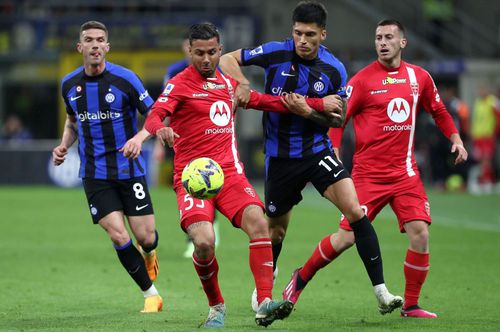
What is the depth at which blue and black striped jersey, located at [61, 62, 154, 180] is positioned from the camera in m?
9.50

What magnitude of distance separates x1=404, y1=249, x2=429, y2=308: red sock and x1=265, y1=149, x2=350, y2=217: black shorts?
0.91 metres

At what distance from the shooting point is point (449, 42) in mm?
32656

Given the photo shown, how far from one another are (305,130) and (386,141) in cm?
75

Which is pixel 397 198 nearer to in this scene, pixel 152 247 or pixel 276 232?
pixel 276 232

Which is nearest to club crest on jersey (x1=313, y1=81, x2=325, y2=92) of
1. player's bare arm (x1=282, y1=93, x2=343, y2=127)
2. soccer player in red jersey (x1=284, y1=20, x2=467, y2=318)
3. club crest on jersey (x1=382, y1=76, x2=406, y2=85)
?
player's bare arm (x1=282, y1=93, x2=343, y2=127)

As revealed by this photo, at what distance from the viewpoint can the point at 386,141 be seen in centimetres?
916

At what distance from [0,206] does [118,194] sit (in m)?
12.4

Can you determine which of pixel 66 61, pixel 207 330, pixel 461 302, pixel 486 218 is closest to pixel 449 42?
pixel 66 61

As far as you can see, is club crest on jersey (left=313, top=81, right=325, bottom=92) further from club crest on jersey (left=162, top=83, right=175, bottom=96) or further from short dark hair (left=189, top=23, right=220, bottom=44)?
club crest on jersey (left=162, top=83, right=175, bottom=96)

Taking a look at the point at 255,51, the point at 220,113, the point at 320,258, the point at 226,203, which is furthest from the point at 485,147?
the point at 226,203

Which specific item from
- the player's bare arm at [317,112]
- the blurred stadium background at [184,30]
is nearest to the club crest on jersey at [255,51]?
the player's bare arm at [317,112]

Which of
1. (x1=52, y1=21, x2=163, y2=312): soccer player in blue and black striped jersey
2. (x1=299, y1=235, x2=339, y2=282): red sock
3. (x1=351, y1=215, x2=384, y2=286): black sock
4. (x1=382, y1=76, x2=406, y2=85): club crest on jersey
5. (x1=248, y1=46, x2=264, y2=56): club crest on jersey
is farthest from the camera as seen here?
(x1=52, y1=21, x2=163, y2=312): soccer player in blue and black striped jersey

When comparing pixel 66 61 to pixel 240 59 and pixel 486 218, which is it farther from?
pixel 240 59

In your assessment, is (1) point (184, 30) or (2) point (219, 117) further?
(1) point (184, 30)
